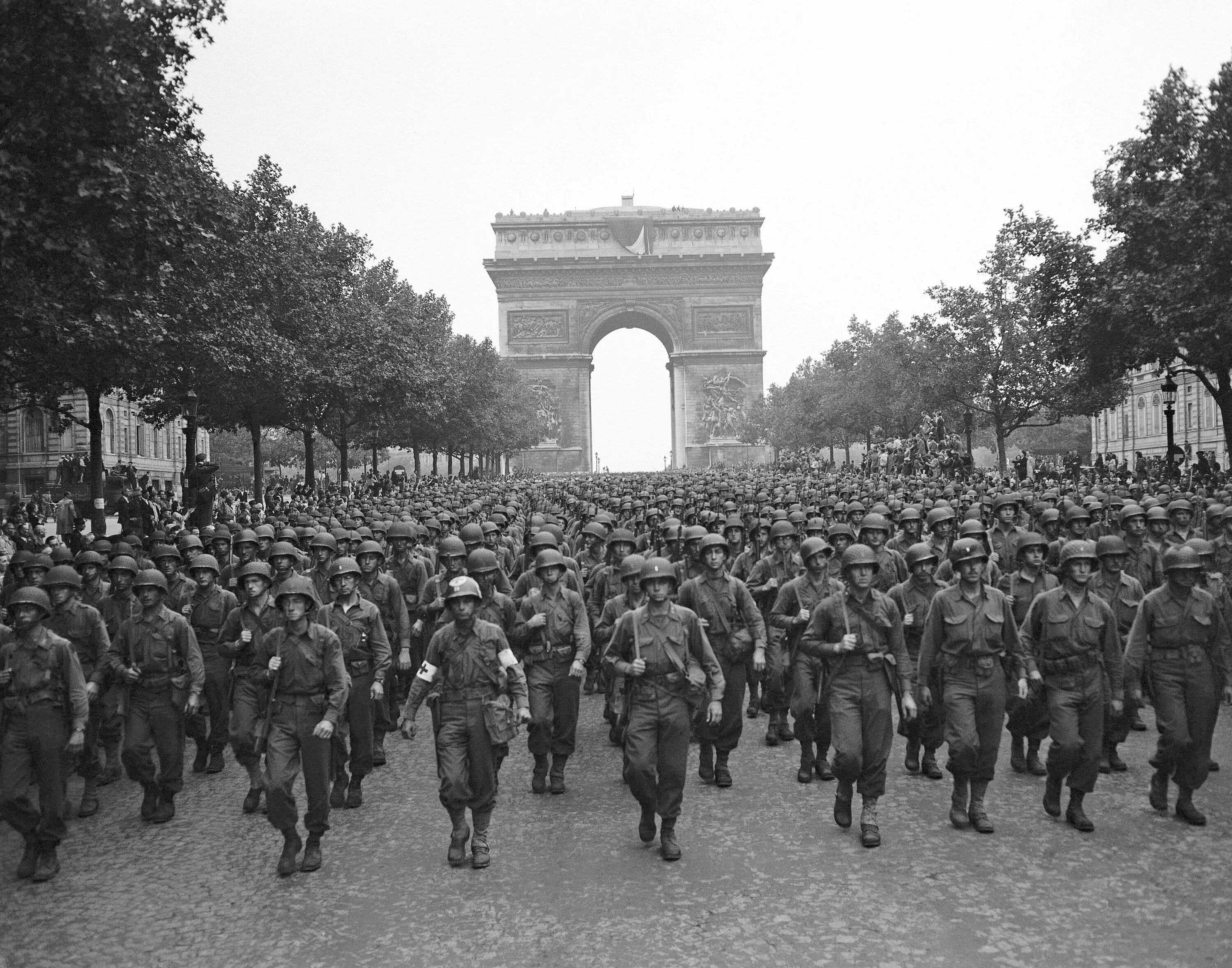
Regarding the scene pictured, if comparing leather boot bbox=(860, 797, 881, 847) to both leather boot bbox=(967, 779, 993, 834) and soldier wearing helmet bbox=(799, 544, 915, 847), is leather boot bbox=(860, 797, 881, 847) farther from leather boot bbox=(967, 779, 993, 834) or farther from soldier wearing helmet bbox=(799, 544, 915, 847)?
leather boot bbox=(967, 779, 993, 834)

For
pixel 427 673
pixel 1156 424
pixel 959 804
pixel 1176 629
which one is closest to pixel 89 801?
pixel 427 673

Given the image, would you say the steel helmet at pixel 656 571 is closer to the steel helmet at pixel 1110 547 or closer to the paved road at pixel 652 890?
the paved road at pixel 652 890

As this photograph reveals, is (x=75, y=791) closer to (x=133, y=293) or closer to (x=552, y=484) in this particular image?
(x=133, y=293)

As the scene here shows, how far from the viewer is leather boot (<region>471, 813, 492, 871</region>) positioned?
6.67m

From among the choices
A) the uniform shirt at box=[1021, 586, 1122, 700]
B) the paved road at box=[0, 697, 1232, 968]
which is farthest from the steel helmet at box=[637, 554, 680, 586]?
the uniform shirt at box=[1021, 586, 1122, 700]

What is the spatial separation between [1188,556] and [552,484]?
36932 mm

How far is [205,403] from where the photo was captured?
27344 millimetres

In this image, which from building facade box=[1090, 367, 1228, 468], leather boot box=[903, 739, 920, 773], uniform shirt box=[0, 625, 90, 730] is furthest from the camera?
building facade box=[1090, 367, 1228, 468]

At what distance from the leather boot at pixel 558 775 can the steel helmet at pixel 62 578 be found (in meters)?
3.59

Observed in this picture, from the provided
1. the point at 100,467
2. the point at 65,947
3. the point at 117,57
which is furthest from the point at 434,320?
the point at 65,947

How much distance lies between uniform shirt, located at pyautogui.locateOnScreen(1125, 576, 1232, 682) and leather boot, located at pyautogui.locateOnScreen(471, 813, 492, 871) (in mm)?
4219

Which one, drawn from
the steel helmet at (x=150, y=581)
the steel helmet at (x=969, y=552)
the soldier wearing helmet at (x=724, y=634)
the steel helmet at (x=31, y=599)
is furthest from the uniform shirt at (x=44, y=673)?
the steel helmet at (x=969, y=552)

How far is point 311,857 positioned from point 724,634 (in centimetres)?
350

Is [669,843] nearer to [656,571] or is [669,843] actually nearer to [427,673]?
[656,571]
